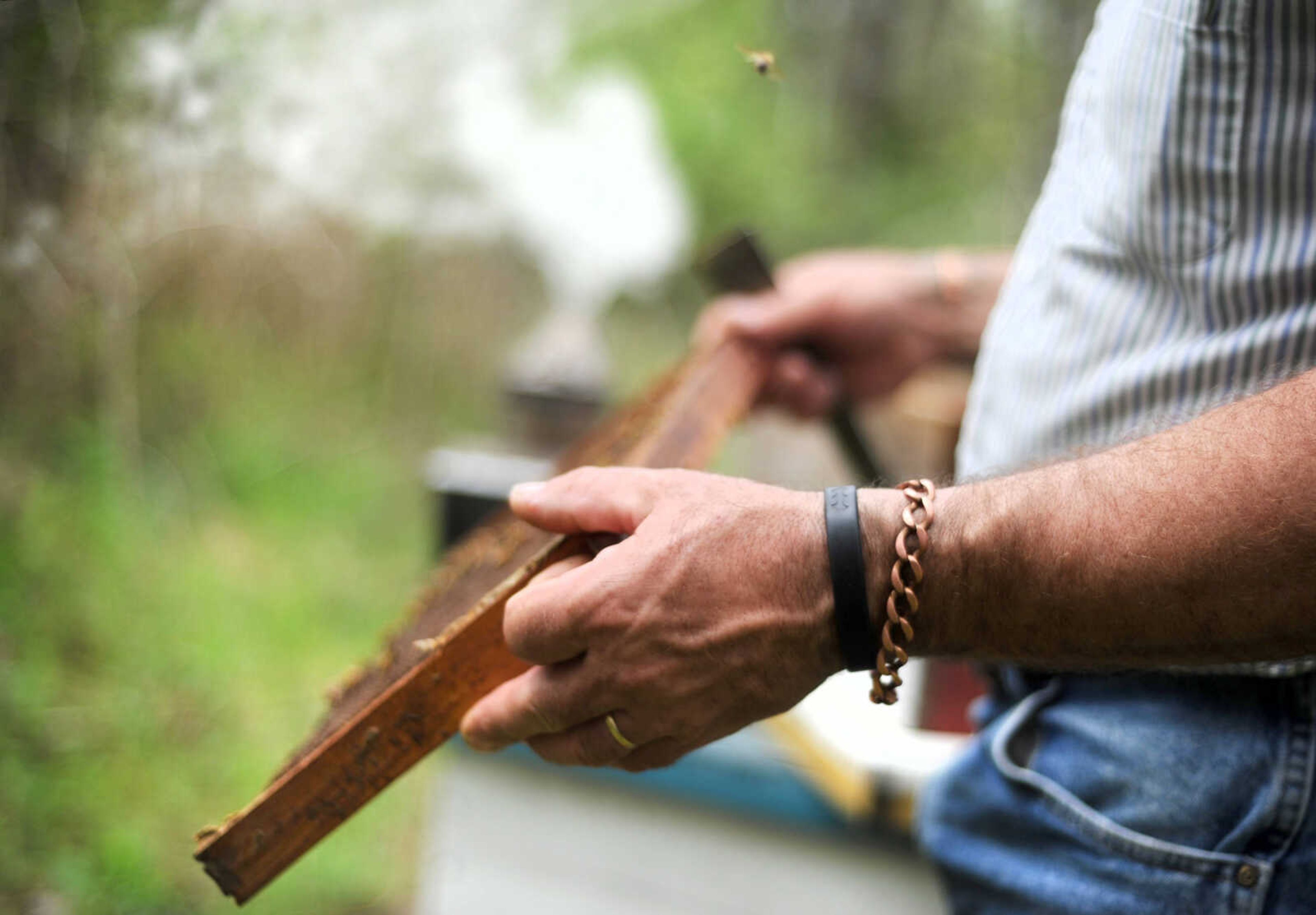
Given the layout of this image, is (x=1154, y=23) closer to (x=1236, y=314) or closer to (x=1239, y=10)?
(x=1239, y=10)

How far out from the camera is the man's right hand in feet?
6.97

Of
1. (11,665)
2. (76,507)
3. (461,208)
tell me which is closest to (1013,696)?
(11,665)

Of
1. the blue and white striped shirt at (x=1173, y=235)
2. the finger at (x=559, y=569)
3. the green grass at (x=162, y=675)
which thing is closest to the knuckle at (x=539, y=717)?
the finger at (x=559, y=569)

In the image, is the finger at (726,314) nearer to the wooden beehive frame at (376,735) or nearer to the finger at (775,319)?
the finger at (775,319)

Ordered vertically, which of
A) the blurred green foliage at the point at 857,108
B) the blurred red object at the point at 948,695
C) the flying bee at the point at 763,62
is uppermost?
the flying bee at the point at 763,62

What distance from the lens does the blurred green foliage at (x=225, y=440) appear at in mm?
2410

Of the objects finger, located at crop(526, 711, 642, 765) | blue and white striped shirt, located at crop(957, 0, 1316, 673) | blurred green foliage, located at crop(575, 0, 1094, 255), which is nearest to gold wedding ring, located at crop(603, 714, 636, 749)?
finger, located at crop(526, 711, 642, 765)

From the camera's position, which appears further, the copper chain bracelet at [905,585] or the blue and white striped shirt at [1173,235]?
the blue and white striped shirt at [1173,235]

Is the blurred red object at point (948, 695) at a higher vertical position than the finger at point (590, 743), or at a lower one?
lower

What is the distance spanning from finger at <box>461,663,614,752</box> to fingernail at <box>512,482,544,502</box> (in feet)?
0.63

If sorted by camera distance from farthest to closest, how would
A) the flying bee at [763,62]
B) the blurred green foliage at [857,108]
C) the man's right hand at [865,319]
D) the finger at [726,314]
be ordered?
the blurred green foliage at [857,108], the man's right hand at [865,319], the finger at [726,314], the flying bee at [763,62]

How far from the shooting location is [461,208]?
5.87 metres

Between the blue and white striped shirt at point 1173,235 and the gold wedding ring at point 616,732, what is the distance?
594 millimetres

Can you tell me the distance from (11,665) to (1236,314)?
9.59 ft
